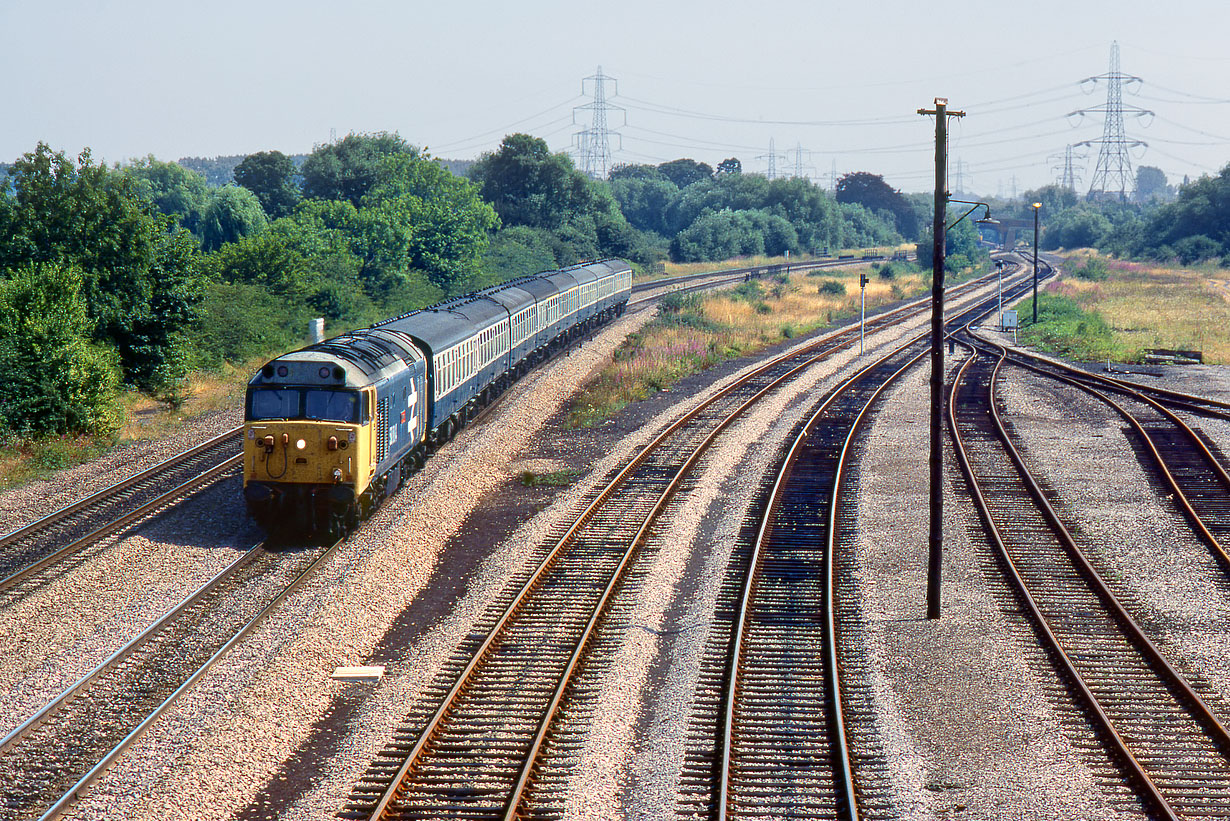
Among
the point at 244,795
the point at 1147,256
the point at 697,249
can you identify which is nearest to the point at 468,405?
the point at 244,795

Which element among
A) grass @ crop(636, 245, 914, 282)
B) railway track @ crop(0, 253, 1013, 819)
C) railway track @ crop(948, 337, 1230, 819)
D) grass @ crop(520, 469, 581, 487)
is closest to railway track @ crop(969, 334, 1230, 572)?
railway track @ crop(948, 337, 1230, 819)

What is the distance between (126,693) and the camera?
501 inches

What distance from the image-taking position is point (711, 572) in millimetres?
17750

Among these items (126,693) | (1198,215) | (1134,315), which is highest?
(1198,215)

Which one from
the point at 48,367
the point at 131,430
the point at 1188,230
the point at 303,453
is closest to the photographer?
the point at 303,453

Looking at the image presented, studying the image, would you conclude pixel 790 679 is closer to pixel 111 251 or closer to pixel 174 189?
pixel 111 251

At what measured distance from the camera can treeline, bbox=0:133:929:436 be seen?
27.7 metres

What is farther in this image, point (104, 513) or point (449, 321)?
point (449, 321)

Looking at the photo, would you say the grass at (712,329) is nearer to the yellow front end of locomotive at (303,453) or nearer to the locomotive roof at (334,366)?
the locomotive roof at (334,366)

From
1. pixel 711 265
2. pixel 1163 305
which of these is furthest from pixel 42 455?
pixel 711 265

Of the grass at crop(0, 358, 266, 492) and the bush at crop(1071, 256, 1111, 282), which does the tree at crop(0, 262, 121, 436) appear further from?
the bush at crop(1071, 256, 1111, 282)

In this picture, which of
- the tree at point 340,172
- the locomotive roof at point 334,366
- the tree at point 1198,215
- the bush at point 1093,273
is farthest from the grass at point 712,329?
the tree at point 1198,215

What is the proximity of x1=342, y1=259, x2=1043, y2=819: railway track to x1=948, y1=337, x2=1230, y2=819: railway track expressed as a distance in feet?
19.6

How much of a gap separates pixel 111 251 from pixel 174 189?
80431 millimetres
